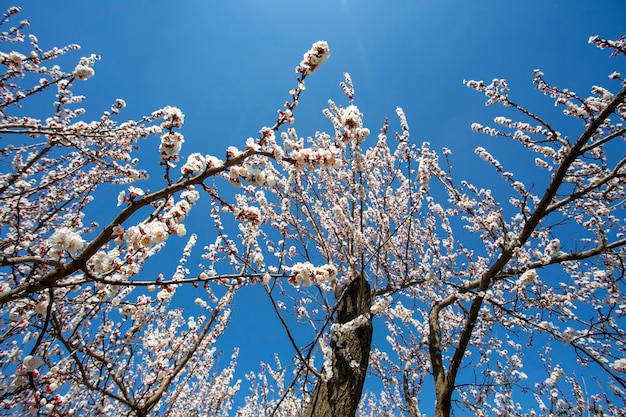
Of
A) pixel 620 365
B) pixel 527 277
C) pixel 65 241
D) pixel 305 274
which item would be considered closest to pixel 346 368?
pixel 305 274

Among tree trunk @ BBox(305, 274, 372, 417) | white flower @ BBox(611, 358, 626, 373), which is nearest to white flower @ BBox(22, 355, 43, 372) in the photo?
tree trunk @ BBox(305, 274, 372, 417)

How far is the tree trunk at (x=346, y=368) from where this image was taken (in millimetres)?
2971

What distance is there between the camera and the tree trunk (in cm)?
297

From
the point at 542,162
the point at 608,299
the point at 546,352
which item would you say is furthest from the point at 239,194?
the point at 546,352

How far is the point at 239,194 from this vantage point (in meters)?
5.37

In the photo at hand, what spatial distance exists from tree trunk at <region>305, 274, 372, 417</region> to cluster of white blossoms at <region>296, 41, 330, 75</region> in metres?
2.34

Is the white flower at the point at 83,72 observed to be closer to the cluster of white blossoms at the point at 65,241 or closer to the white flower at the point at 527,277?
the cluster of white blossoms at the point at 65,241

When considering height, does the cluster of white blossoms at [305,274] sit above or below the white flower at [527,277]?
below

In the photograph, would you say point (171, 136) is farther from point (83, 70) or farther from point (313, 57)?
point (83, 70)

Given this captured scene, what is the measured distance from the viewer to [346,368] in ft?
10.6

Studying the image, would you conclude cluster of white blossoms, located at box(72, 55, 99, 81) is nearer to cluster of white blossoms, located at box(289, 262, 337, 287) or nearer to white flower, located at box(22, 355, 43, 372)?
white flower, located at box(22, 355, 43, 372)

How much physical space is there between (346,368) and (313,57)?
3170mm

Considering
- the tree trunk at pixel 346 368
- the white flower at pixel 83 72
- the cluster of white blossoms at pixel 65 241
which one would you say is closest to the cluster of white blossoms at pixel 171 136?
the cluster of white blossoms at pixel 65 241

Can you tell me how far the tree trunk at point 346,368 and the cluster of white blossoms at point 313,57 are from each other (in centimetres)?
234
